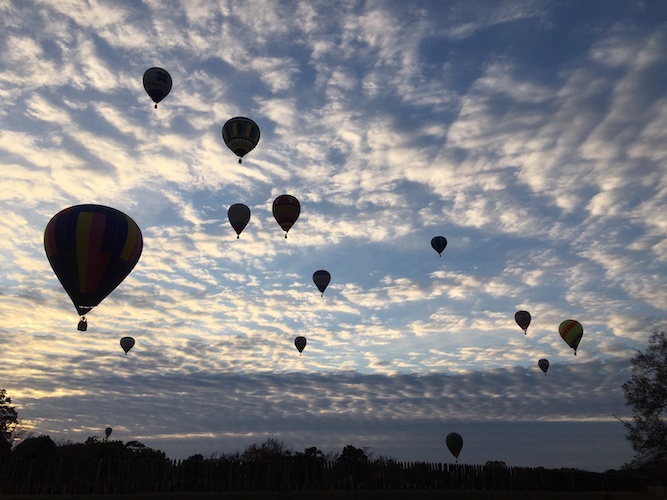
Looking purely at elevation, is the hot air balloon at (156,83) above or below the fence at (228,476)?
above

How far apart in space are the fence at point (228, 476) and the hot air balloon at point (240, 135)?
2017 cm

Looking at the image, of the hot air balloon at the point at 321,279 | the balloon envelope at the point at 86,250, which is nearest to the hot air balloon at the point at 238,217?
the hot air balloon at the point at 321,279

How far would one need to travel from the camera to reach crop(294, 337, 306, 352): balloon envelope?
50.5 meters

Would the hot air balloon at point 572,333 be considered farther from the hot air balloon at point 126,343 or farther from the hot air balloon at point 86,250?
the hot air balloon at point 86,250

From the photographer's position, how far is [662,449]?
43312 mm

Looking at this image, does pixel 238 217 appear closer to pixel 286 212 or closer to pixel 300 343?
pixel 286 212

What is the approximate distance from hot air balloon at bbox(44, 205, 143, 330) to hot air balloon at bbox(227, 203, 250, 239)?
12.5 meters

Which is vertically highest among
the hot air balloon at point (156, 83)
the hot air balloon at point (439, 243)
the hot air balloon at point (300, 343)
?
the hot air balloon at point (156, 83)

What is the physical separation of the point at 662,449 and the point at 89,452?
4094 cm

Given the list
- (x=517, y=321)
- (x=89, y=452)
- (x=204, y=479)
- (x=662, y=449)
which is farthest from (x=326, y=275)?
(x=662, y=449)

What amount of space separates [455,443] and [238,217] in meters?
27.1

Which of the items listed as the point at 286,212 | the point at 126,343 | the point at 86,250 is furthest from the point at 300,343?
the point at 86,250

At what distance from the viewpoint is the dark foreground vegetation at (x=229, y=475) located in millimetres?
20797

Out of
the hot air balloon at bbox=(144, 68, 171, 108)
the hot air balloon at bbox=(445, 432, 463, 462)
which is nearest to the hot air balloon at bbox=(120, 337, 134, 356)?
the hot air balloon at bbox=(144, 68, 171, 108)
